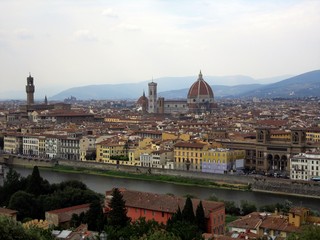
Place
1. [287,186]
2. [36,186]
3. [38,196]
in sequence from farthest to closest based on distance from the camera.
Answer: [287,186] < [36,186] < [38,196]

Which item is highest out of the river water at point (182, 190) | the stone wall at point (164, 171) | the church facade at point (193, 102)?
the church facade at point (193, 102)

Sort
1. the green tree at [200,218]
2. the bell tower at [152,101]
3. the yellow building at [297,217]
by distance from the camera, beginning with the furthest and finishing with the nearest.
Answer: the bell tower at [152,101] → the green tree at [200,218] → the yellow building at [297,217]

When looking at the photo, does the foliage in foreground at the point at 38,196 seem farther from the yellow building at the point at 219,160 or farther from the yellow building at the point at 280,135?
the yellow building at the point at 280,135

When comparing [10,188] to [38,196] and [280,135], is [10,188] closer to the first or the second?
[38,196]

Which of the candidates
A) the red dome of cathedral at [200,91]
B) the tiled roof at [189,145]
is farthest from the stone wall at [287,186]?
the red dome of cathedral at [200,91]

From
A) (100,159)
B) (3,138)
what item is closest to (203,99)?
(3,138)

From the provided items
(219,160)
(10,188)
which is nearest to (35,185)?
(10,188)

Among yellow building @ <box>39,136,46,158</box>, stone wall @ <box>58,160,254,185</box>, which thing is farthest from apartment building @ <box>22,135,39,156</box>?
stone wall @ <box>58,160,254,185</box>
